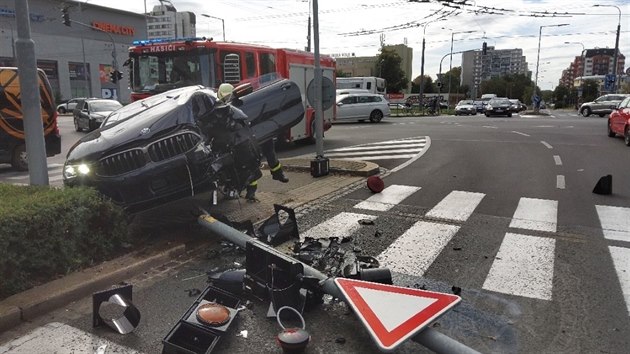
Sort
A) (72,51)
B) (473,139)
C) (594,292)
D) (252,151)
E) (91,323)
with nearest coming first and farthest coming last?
(91,323)
(594,292)
(252,151)
(473,139)
(72,51)

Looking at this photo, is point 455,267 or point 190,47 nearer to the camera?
point 455,267

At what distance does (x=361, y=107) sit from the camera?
2878 centimetres

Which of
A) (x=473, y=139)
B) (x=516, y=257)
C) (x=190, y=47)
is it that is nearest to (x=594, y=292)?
(x=516, y=257)

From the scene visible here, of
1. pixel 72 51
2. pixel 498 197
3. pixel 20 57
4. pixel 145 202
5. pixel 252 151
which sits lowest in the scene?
pixel 498 197

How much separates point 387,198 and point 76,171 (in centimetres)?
505

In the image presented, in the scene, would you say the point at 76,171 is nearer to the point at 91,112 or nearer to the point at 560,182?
the point at 560,182

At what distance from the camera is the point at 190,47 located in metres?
13.2

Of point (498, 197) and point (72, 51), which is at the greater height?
point (72, 51)

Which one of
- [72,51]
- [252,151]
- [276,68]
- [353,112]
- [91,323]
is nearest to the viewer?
[91,323]

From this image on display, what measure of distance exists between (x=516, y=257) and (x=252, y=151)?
11.3 feet

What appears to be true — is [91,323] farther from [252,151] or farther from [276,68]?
[276,68]

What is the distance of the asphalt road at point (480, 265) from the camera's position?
147 inches

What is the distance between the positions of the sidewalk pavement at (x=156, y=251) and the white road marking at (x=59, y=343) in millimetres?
294

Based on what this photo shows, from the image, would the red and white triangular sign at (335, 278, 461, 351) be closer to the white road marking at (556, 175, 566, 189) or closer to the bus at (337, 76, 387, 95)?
the white road marking at (556, 175, 566, 189)
